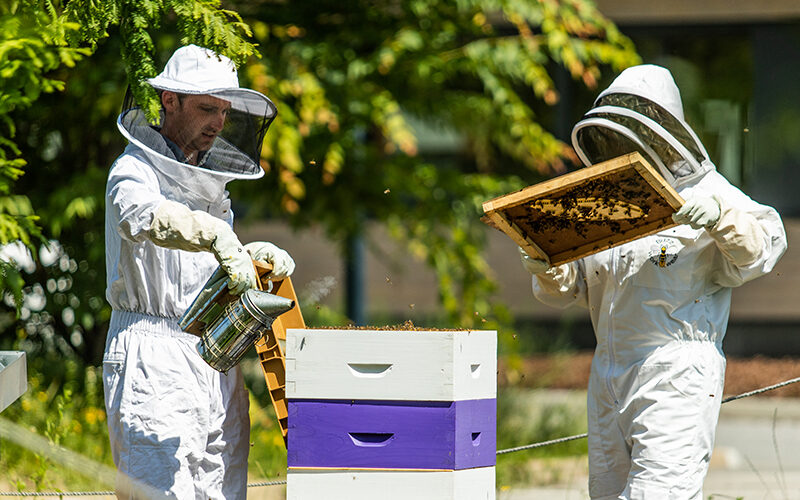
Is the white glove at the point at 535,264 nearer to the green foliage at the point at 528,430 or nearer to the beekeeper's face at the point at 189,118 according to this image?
the beekeeper's face at the point at 189,118

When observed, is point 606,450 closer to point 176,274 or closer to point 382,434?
point 382,434

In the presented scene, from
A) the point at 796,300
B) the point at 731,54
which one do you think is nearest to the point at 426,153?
the point at 731,54

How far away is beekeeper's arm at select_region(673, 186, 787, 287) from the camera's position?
290 centimetres

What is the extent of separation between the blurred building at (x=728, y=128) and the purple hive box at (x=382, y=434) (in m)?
6.23

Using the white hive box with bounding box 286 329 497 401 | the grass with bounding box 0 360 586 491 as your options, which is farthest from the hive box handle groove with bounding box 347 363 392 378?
the grass with bounding box 0 360 586 491

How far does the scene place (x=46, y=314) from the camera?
6047 mm

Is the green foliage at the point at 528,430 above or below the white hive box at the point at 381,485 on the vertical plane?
below

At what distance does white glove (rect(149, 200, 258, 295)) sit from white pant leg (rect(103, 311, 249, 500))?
0.34 meters

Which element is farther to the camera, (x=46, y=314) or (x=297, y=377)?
(x=46, y=314)

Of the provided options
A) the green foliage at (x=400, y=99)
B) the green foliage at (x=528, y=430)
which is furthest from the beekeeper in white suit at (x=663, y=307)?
the green foliage at (x=400, y=99)

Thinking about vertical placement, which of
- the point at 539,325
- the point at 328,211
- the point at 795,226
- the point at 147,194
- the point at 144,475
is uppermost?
the point at 147,194

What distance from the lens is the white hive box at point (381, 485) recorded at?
8.66ft

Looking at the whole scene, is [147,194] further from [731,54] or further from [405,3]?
[731,54]

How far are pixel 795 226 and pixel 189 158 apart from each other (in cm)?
757
